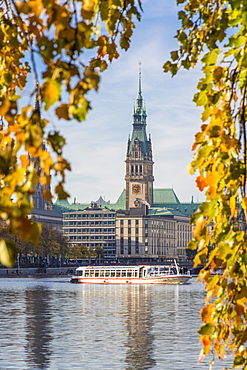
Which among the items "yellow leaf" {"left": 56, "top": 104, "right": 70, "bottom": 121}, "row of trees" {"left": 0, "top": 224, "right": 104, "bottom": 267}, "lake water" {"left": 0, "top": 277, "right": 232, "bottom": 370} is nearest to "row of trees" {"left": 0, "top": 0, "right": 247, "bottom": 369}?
"yellow leaf" {"left": 56, "top": 104, "right": 70, "bottom": 121}

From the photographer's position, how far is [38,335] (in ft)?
114

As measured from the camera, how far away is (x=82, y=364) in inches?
1022

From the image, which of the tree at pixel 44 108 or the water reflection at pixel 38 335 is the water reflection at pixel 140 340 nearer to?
the water reflection at pixel 38 335

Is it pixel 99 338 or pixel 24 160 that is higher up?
pixel 24 160

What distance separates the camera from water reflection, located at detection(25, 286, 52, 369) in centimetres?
2698

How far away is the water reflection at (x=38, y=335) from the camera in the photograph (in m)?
27.0

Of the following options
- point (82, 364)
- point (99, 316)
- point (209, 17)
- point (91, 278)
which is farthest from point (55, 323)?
point (91, 278)

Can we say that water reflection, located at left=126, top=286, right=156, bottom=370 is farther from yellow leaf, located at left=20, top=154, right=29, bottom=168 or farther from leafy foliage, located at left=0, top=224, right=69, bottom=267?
leafy foliage, located at left=0, top=224, right=69, bottom=267

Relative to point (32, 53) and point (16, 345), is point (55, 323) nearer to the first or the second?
point (16, 345)

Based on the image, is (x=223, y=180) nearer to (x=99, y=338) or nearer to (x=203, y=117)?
(x=203, y=117)

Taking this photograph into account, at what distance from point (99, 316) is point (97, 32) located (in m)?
Answer: 42.3

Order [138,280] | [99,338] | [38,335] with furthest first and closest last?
[138,280]
[38,335]
[99,338]

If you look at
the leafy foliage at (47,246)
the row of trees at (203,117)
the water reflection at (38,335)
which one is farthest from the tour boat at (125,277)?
the row of trees at (203,117)

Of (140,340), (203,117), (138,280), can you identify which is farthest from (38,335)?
(138,280)
